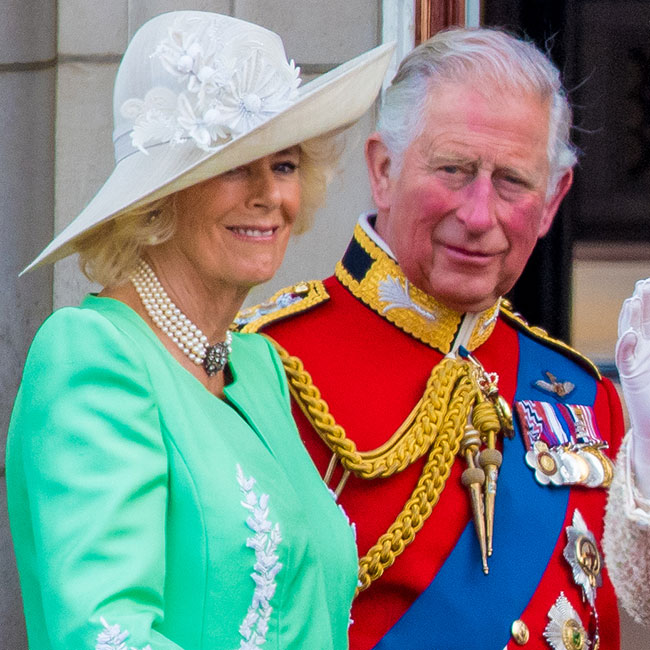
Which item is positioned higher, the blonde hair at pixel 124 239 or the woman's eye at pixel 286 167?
the woman's eye at pixel 286 167

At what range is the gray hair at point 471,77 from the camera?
214cm

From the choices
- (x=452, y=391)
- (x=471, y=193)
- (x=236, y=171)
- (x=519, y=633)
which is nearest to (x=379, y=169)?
(x=471, y=193)

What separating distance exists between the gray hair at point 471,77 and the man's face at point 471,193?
0.02m

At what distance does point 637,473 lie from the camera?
2107 mm

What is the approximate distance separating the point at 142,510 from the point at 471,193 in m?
0.84

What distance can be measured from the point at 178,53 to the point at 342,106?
0.21 metres

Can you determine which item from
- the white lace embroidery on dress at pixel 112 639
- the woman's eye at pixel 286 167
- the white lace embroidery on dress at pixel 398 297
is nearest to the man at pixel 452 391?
the white lace embroidery on dress at pixel 398 297

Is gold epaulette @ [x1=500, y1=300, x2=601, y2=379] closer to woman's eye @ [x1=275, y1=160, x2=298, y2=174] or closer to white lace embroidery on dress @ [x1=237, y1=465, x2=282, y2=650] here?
woman's eye @ [x1=275, y1=160, x2=298, y2=174]

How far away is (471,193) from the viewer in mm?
2104

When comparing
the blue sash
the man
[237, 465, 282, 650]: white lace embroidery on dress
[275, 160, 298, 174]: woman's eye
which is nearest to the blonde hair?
[275, 160, 298, 174]: woman's eye

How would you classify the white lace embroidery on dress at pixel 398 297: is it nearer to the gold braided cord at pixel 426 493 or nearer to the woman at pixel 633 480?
the gold braided cord at pixel 426 493

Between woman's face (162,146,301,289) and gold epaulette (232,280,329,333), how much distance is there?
0.53 meters

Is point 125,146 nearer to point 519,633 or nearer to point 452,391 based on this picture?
point 452,391

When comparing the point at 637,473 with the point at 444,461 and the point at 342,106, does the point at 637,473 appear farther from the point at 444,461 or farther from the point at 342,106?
the point at 342,106
